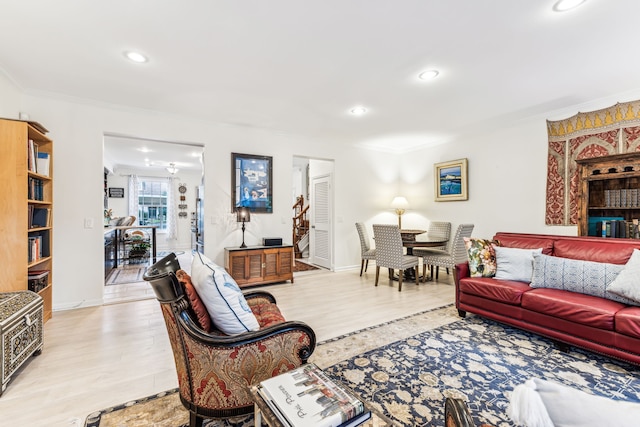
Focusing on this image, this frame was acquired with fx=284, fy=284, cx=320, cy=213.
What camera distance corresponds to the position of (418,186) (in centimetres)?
602

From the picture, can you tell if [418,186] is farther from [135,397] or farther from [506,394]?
[135,397]

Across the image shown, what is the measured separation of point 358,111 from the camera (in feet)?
13.3

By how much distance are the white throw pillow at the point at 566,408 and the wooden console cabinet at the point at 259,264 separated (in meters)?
4.07

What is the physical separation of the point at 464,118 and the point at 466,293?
268 centimetres

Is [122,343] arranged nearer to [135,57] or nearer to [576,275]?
[135,57]

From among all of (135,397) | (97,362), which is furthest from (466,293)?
(97,362)

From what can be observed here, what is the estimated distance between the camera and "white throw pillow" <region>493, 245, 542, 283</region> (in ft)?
9.68

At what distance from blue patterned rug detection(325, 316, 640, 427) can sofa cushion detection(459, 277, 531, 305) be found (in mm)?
360

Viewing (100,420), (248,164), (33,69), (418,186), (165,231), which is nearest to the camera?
(100,420)

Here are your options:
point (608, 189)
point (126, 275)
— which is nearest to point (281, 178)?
point (126, 275)

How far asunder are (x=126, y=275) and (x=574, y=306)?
653 cm

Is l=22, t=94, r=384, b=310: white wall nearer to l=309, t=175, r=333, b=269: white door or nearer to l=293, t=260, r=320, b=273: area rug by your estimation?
l=309, t=175, r=333, b=269: white door

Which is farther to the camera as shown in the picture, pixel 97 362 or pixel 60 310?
pixel 60 310

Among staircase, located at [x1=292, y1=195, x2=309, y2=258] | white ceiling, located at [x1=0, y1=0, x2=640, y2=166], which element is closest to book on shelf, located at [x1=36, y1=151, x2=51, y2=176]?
white ceiling, located at [x1=0, y1=0, x2=640, y2=166]
